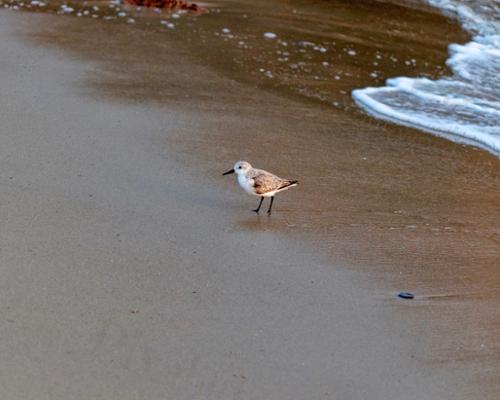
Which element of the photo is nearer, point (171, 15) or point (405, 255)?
point (405, 255)

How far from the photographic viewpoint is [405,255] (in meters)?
5.11

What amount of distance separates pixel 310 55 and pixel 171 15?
1.81 m

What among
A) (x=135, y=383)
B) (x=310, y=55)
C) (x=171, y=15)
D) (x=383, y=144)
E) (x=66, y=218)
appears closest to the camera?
(x=135, y=383)

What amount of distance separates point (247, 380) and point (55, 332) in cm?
83

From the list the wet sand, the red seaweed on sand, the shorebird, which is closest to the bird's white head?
the shorebird

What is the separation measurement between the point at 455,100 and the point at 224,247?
14.2 feet

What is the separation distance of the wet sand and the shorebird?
159mm

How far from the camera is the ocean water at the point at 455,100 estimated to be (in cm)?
771

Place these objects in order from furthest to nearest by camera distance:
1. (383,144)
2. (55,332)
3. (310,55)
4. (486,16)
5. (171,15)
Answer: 1. (486,16)
2. (171,15)
3. (310,55)
4. (383,144)
5. (55,332)

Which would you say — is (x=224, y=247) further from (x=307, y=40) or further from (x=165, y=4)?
(x=165, y=4)

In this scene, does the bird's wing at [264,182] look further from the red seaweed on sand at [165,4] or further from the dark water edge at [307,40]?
the red seaweed on sand at [165,4]

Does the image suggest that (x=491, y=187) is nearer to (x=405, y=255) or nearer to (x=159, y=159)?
(x=405, y=255)

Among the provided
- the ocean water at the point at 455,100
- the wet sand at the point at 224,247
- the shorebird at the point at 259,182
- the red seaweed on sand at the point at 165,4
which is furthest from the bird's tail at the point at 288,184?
the red seaweed on sand at the point at 165,4

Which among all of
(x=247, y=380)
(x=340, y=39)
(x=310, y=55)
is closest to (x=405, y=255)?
(x=247, y=380)
